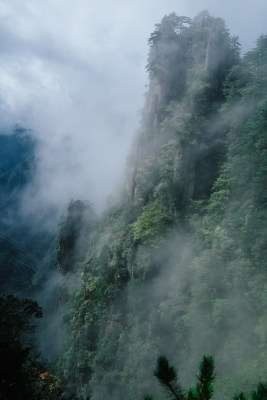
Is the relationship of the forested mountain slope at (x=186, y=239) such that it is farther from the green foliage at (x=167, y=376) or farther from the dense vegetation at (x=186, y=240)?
the green foliage at (x=167, y=376)

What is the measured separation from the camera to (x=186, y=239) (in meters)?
24.0

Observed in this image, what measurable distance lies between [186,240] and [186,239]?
0.42 ft

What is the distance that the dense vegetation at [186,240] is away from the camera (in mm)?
16984

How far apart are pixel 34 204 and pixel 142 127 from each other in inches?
3399

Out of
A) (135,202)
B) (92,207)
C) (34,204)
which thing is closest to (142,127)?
(135,202)

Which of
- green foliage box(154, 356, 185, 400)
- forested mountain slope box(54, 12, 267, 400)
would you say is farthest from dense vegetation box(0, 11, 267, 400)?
green foliage box(154, 356, 185, 400)

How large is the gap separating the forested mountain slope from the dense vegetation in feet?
0.38

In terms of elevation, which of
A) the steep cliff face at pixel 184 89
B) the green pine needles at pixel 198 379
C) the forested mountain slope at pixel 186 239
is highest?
the steep cliff face at pixel 184 89

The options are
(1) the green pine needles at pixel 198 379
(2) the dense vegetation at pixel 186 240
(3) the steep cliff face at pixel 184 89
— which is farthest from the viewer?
(3) the steep cliff face at pixel 184 89

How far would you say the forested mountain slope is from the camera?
17031mm

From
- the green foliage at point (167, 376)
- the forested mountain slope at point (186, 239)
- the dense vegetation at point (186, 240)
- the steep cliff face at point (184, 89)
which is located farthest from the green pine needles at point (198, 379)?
the steep cliff face at point (184, 89)

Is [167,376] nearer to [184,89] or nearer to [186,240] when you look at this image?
[186,240]

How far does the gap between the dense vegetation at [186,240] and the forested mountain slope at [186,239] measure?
0.38 feet

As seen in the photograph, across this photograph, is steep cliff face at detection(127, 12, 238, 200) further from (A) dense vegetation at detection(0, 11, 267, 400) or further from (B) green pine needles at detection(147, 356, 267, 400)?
(B) green pine needles at detection(147, 356, 267, 400)
